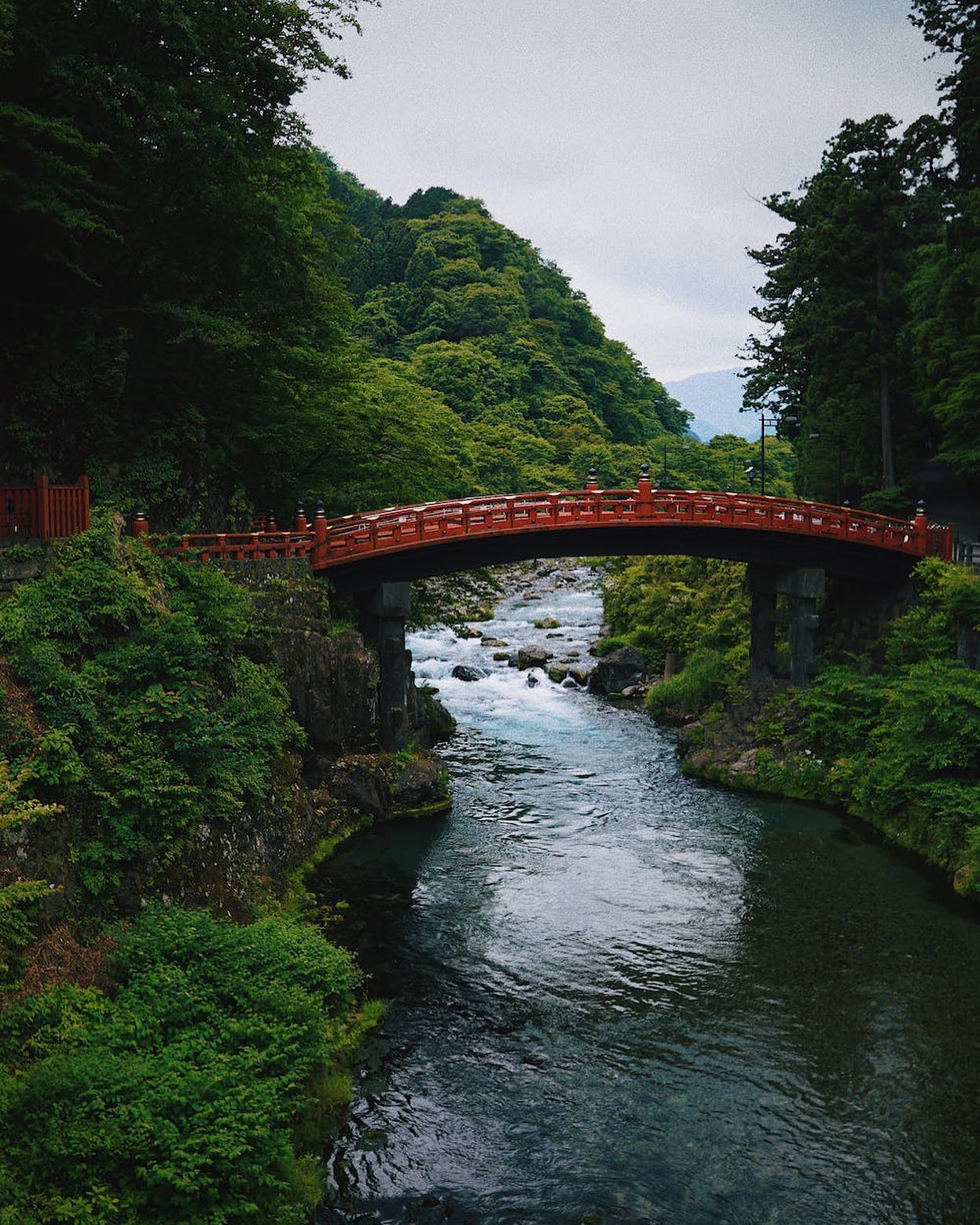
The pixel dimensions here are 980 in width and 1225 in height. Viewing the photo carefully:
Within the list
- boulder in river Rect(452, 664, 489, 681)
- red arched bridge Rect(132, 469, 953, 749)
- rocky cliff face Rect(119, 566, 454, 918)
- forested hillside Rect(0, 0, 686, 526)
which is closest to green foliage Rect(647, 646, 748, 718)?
red arched bridge Rect(132, 469, 953, 749)

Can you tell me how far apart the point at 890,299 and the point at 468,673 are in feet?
73.9

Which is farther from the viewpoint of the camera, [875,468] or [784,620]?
[875,468]

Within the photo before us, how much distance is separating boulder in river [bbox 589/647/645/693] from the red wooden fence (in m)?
27.1

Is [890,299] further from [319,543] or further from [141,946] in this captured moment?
[141,946]

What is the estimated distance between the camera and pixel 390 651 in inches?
1134

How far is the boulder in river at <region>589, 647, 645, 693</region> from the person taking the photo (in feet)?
139

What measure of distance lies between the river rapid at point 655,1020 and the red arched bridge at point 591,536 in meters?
7.39

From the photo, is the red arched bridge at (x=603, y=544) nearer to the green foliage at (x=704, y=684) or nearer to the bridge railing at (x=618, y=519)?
the bridge railing at (x=618, y=519)

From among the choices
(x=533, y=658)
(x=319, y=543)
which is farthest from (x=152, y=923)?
(x=533, y=658)

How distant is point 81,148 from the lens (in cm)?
2114

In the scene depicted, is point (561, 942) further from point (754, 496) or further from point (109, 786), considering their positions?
point (754, 496)

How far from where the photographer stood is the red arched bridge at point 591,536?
27.6 m

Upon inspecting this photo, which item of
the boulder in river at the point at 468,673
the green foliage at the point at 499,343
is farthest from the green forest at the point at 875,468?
the green foliage at the point at 499,343

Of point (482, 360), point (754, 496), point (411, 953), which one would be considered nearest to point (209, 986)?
point (411, 953)
